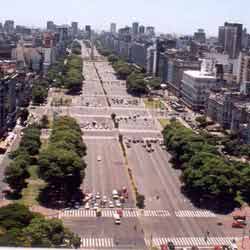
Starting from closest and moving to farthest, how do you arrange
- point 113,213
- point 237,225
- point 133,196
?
point 237,225, point 113,213, point 133,196

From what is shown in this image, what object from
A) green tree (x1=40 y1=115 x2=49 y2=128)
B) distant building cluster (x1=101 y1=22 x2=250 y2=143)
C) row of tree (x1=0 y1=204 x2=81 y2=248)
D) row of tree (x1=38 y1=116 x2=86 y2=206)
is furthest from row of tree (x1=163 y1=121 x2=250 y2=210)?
green tree (x1=40 y1=115 x2=49 y2=128)

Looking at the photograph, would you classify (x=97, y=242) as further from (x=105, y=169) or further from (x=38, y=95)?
(x=38, y=95)

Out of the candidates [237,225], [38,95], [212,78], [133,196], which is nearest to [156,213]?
[133,196]

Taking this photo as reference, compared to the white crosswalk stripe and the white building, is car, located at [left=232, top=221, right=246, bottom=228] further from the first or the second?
the white building

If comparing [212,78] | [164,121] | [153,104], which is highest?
[212,78]

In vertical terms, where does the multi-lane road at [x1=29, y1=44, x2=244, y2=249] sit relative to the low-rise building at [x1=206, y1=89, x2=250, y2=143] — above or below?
below

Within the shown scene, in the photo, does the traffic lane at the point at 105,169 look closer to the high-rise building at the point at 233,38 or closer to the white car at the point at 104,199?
the white car at the point at 104,199

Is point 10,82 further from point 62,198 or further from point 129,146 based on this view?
point 62,198
